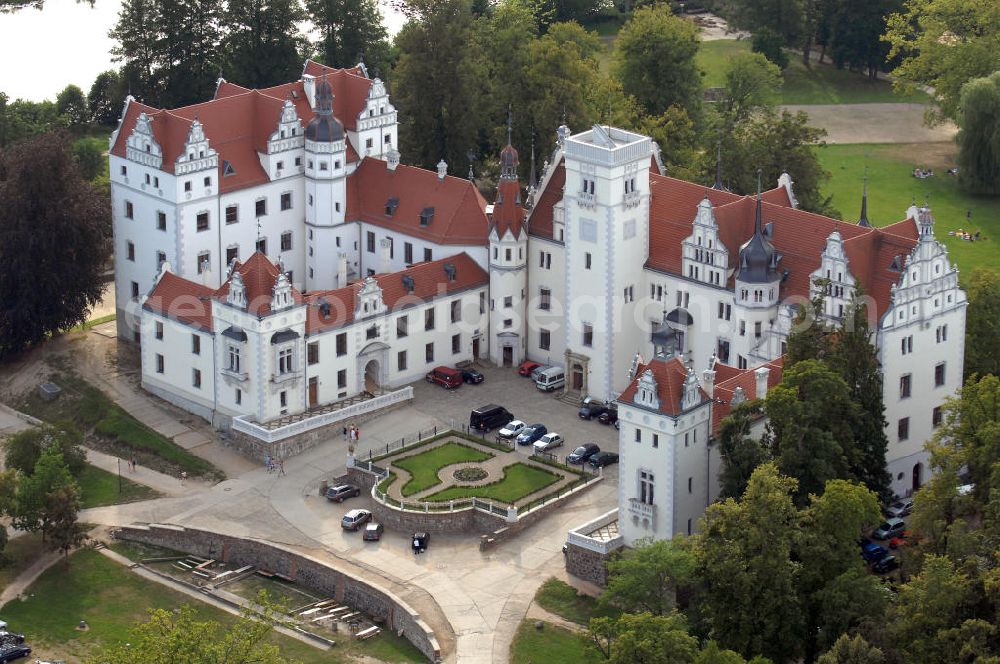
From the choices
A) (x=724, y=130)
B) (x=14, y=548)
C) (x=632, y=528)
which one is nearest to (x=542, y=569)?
(x=632, y=528)

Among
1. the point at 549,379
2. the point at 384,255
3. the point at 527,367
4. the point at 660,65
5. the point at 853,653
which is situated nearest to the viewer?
the point at 853,653

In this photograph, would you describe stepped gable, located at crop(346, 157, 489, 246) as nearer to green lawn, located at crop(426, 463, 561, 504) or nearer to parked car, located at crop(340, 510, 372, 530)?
green lawn, located at crop(426, 463, 561, 504)

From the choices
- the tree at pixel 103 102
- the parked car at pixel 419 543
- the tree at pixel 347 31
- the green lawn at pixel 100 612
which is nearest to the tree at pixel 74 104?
the tree at pixel 103 102

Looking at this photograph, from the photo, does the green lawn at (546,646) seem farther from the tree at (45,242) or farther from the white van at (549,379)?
the tree at (45,242)

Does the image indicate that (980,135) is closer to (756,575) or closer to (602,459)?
(602,459)

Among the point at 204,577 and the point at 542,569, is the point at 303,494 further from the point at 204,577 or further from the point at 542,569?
the point at 542,569

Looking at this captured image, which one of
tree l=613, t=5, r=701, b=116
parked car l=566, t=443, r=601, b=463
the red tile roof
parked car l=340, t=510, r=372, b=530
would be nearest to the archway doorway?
parked car l=340, t=510, r=372, b=530

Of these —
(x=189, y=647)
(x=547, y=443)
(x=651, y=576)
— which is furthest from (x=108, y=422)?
(x=651, y=576)
